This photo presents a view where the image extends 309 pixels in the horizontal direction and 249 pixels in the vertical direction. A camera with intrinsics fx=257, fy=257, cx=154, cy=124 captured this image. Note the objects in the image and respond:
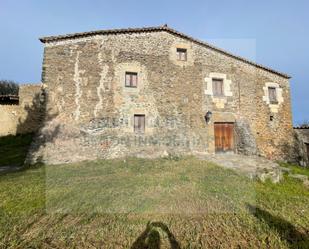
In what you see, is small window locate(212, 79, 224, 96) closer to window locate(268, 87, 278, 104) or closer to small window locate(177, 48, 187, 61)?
small window locate(177, 48, 187, 61)

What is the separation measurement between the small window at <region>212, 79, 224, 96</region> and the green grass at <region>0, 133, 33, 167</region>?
10.3m

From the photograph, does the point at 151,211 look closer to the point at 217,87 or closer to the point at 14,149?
the point at 217,87

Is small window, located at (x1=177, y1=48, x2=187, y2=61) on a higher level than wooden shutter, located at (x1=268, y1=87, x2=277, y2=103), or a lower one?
higher

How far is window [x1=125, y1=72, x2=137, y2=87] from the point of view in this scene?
12.4 m

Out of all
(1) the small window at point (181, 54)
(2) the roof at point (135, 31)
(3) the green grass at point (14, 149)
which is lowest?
(3) the green grass at point (14, 149)

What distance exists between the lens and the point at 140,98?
12406 mm

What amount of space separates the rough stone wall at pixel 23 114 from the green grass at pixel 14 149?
2.10ft

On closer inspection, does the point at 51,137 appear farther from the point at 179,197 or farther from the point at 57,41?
the point at 179,197

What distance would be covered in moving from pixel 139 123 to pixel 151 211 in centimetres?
699

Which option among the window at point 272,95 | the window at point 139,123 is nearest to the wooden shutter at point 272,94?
the window at point 272,95

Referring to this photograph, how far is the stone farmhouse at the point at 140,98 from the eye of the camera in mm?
11688

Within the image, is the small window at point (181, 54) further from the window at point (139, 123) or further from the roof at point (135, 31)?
the window at point (139, 123)

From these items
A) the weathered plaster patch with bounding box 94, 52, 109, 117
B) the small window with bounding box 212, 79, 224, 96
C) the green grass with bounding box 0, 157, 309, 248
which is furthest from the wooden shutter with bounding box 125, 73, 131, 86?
the green grass with bounding box 0, 157, 309, 248

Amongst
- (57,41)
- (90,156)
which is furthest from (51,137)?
→ (57,41)
